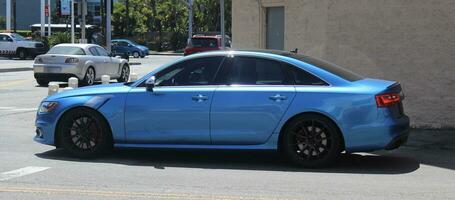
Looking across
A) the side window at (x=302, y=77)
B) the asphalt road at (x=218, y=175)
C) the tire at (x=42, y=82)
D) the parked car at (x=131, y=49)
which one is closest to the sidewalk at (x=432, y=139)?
the asphalt road at (x=218, y=175)

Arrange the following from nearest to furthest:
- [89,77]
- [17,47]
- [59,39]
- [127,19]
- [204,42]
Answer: [89,77], [204,42], [17,47], [59,39], [127,19]

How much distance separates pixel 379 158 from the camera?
879 cm

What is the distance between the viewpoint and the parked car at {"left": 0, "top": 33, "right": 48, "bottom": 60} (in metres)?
42.1

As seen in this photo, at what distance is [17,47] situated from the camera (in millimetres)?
42188

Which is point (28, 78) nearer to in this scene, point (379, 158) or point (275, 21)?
point (275, 21)

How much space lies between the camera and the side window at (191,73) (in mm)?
8227

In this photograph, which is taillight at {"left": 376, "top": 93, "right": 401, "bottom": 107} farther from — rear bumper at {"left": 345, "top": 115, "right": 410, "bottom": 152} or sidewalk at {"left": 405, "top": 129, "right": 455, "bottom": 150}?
sidewalk at {"left": 405, "top": 129, "right": 455, "bottom": 150}

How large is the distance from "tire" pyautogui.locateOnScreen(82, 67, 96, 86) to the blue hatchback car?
1297cm

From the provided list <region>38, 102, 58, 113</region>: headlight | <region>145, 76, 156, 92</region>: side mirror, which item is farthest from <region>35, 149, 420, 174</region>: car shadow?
<region>145, 76, 156, 92</region>: side mirror

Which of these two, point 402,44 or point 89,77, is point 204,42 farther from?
point 402,44

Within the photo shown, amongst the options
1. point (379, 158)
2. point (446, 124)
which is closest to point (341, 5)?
point (446, 124)

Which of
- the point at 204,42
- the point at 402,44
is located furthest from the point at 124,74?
the point at 402,44

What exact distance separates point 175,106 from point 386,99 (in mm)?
2608

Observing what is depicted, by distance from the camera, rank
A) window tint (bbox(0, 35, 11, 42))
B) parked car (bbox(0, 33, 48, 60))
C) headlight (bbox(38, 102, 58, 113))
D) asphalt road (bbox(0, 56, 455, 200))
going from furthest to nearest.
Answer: window tint (bbox(0, 35, 11, 42)) < parked car (bbox(0, 33, 48, 60)) < headlight (bbox(38, 102, 58, 113)) < asphalt road (bbox(0, 56, 455, 200))
